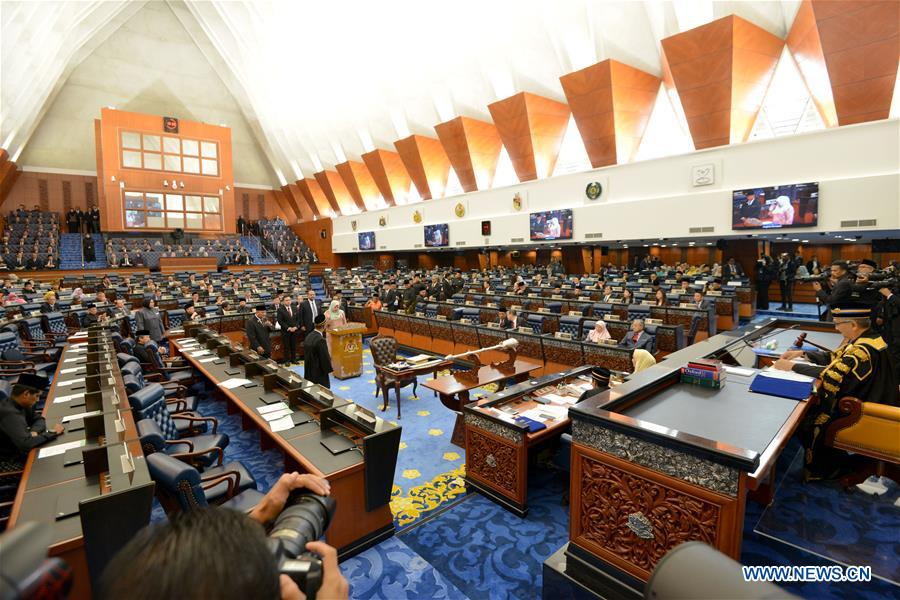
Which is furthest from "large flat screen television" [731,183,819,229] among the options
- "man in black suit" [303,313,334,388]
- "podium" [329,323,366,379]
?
"man in black suit" [303,313,334,388]

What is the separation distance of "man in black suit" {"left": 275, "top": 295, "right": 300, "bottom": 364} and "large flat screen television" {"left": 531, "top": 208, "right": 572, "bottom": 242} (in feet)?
38.0

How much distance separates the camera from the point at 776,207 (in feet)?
39.2

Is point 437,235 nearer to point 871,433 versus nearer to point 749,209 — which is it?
point 749,209

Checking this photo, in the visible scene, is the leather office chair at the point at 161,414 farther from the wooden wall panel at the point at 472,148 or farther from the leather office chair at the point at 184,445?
the wooden wall panel at the point at 472,148

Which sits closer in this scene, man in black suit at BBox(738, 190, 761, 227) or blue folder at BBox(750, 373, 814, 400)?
blue folder at BBox(750, 373, 814, 400)

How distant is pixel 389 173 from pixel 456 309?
16.9 metres

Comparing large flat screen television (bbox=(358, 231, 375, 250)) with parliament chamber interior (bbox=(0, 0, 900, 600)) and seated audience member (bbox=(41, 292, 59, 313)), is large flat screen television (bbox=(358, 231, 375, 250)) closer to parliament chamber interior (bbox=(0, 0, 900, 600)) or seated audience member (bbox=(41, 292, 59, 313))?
parliament chamber interior (bbox=(0, 0, 900, 600))

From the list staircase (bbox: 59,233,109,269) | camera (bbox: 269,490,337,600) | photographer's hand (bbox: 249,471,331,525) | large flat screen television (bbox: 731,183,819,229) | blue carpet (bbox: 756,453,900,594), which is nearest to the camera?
camera (bbox: 269,490,337,600)

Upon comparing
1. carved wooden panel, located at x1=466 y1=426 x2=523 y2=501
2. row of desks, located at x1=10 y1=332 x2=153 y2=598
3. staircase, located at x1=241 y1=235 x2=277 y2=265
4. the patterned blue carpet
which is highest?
staircase, located at x1=241 y1=235 x2=277 y2=265

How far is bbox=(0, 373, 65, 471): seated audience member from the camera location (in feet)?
10.1

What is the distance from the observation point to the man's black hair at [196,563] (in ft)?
2.15

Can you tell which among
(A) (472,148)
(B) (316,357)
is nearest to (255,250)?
(A) (472,148)

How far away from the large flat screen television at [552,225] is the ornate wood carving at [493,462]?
1431cm

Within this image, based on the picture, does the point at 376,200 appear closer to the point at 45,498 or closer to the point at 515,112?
the point at 515,112
